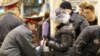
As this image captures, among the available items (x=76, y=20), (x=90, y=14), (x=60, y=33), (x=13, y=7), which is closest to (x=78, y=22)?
(x=76, y=20)

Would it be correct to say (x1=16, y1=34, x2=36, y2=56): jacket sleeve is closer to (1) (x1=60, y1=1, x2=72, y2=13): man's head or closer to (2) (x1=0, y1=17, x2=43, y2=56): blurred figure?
(2) (x1=0, y1=17, x2=43, y2=56): blurred figure

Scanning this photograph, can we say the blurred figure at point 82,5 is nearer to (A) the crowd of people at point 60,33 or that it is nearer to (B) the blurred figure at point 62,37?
(A) the crowd of people at point 60,33

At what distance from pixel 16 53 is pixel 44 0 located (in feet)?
17.5

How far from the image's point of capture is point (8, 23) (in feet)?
18.5

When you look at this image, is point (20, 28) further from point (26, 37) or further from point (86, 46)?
point (86, 46)

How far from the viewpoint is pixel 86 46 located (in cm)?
447

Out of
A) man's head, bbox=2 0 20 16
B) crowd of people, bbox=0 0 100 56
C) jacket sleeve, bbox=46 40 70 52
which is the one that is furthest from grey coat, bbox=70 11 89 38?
man's head, bbox=2 0 20 16

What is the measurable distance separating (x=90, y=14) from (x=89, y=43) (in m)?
0.94

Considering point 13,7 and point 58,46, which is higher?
point 13,7

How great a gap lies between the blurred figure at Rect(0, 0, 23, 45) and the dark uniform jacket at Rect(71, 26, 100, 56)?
140 cm

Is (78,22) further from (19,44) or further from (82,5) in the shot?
(19,44)

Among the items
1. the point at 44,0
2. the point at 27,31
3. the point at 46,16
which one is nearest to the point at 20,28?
the point at 27,31

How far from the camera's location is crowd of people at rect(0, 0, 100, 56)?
4445mm

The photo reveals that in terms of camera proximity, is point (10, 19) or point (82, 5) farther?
point (10, 19)
